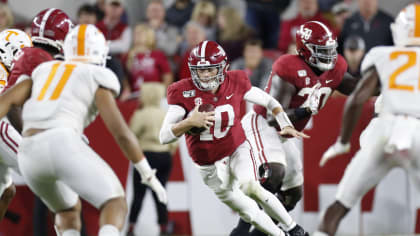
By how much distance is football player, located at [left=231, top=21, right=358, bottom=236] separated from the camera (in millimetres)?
6061

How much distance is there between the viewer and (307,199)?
Result: 8.48m

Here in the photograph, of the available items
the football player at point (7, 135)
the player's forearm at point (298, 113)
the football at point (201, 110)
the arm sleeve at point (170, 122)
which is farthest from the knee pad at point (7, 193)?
the player's forearm at point (298, 113)

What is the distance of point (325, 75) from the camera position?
621cm

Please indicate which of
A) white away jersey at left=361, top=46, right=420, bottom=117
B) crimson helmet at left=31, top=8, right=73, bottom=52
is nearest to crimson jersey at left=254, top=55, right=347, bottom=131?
white away jersey at left=361, top=46, right=420, bottom=117

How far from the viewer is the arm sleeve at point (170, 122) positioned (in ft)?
17.9

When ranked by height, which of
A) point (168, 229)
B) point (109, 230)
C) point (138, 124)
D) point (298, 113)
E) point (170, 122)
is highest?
point (170, 122)

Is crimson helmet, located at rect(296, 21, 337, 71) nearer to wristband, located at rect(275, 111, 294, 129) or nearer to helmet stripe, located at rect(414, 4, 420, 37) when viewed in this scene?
wristband, located at rect(275, 111, 294, 129)

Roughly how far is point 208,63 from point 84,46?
3.51 ft

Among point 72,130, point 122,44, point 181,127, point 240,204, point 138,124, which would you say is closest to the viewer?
point 72,130

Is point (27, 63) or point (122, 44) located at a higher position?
point (27, 63)

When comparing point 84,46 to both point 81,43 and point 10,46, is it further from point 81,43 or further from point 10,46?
point 10,46

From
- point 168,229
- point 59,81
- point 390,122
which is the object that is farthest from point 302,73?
point 168,229

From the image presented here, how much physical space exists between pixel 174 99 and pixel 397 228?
3.83m

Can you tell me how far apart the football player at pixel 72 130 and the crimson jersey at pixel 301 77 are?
178 cm
